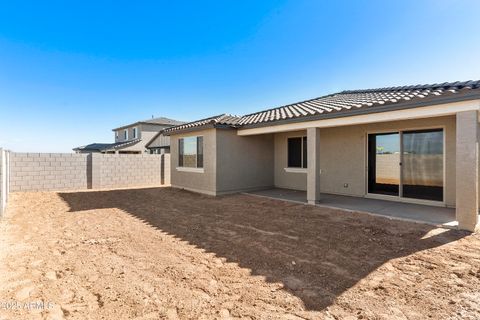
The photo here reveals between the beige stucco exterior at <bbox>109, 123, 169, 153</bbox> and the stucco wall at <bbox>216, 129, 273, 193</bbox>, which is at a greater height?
the beige stucco exterior at <bbox>109, 123, 169, 153</bbox>

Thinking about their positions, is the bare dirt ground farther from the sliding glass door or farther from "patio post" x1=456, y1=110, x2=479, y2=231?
the sliding glass door

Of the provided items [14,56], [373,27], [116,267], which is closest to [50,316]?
[116,267]

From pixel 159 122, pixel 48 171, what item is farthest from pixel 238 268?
pixel 159 122

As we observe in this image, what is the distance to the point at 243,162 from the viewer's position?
1151cm

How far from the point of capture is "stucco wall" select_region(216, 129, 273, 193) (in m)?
10.9

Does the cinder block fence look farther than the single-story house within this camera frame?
Yes

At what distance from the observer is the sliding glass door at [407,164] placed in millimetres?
7766

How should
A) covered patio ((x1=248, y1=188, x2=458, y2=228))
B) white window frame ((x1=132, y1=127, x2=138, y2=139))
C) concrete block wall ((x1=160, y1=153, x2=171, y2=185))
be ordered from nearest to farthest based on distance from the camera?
covered patio ((x1=248, y1=188, x2=458, y2=228))
concrete block wall ((x1=160, y1=153, x2=171, y2=185))
white window frame ((x1=132, y1=127, x2=138, y2=139))

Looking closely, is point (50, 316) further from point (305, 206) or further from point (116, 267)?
point (305, 206)

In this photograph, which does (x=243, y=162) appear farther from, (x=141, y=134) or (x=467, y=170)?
(x=141, y=134)

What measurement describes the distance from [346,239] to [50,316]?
5017 mm

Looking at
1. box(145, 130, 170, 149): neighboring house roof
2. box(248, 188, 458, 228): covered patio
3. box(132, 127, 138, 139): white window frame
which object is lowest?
box(248, 188, 458, 228): covered patio

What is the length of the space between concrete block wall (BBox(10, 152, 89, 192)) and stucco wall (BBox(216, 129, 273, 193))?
8641 mm

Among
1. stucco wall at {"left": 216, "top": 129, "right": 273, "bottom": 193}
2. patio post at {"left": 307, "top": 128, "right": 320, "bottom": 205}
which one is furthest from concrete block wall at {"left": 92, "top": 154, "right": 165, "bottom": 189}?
patio post at {"left": 307, "top": 128, "right": 320, "bottom": 205}
